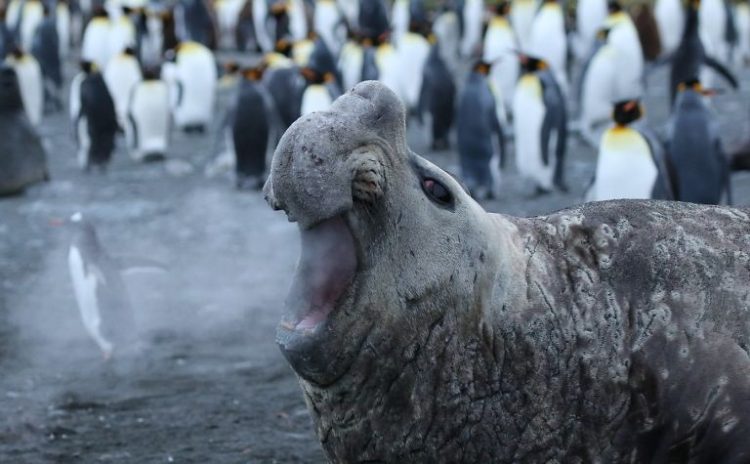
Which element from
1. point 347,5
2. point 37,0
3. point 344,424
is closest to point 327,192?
point 344,424

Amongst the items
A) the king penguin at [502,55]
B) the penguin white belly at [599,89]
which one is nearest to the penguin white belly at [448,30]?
the king penguin at [502,55]

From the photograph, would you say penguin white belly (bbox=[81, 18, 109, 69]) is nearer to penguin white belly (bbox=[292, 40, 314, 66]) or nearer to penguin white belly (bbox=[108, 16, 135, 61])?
penguin white belly (bbox=[108, 16, 135, 61])

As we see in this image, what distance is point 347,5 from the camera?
30609mm

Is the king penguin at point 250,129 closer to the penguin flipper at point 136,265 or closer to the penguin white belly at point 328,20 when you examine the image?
the penguin flipper at point 136,265

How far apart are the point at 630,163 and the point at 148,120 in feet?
25.8

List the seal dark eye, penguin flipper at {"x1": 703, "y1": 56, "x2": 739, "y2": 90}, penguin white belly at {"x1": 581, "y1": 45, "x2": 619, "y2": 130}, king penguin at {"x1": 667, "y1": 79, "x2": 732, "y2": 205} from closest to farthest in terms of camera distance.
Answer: the seal dark eye → king penguin at {"x1": 667, "y1": 79, "x2": 732, "y2": 205} → penguin flipper at {"x1": 703, "y1": 56, "x2": 739, "y2": 90} → penguin white belly at {"x1": 581, "y1": 45, "x2": 619, "y2": 130}

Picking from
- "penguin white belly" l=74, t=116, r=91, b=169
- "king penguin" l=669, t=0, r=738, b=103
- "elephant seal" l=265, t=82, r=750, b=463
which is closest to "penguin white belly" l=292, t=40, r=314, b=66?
"penguin white belly" l=74, t=116, r=91, b=169

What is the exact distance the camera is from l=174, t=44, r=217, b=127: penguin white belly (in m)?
18.5

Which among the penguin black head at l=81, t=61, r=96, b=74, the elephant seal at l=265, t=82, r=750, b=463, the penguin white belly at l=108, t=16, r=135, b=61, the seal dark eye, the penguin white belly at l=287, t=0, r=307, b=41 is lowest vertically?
the penguin white belly at l=287, t=0, r=307, b=41

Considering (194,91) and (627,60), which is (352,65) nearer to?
(194,91)

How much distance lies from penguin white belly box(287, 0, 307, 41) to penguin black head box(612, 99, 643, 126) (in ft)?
53.0

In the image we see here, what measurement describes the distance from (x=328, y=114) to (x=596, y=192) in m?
8.36

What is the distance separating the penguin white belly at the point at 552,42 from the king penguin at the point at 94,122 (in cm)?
645

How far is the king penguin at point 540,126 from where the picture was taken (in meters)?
13.0
